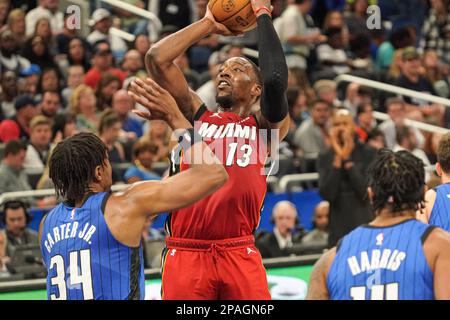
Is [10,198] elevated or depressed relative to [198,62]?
depressed

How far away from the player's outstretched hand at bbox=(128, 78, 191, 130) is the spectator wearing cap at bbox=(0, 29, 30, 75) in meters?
7.86

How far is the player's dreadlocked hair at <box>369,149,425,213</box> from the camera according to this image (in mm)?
5457

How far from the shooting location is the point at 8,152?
11391 mm

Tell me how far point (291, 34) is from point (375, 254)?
10606 mm

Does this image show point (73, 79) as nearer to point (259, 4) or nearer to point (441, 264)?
point (259, 4)

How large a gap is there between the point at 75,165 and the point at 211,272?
1.57 meters

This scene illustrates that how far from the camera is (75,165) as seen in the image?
19.7 feet

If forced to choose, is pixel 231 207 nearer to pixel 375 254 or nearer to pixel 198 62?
pixel 375 254

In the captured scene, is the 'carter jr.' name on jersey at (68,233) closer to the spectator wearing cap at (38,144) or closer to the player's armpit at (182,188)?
the player's armpit at (182,188)

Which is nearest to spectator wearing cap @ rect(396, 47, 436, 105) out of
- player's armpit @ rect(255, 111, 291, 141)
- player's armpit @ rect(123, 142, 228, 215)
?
player's armpit @ rect(255, 111, 291, 141)

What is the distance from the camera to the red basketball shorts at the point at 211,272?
283 inches

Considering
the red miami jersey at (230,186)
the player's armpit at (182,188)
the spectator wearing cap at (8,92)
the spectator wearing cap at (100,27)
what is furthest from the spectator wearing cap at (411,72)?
the player's armpit at (182,188)

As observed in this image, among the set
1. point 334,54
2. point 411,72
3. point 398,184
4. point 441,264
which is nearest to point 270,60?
point 398,184
